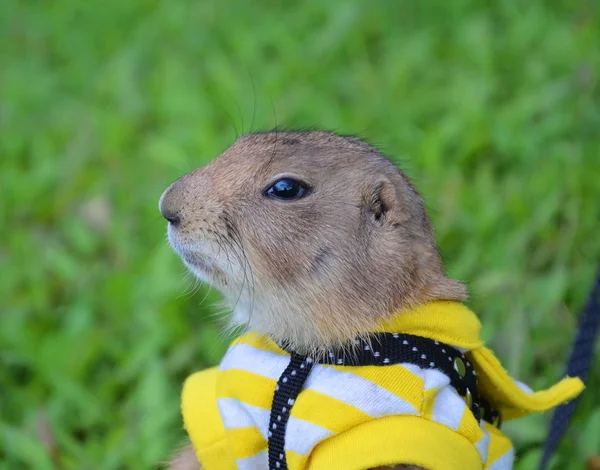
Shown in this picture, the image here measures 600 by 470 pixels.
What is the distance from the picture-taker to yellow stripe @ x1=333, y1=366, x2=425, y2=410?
1.94 metres

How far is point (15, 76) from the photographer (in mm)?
5500

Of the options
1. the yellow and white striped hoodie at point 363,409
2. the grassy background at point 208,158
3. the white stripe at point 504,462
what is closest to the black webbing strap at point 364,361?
the yellow and white striped hoodie at point 363,409

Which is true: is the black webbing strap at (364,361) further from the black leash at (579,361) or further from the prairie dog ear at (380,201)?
the black leash at (579,361)

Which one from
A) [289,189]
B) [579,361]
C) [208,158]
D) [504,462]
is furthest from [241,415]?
[208,158]

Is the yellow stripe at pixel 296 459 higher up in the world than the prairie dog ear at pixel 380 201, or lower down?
lower down

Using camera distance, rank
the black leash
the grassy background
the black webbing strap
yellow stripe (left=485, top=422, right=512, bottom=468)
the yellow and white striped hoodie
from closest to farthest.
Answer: the yellow and white striped hoodie → the black webbing strap → yellow stripe (left=485, top=422, right=512, bottom=468) → the black leash → the grassy background

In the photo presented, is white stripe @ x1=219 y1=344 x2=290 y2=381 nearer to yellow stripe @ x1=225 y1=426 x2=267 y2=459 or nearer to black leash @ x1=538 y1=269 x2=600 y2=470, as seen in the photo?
yellow stripe @ x1=225 y1=426 x2=267 y2=459

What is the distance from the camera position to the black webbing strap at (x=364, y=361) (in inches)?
78.7

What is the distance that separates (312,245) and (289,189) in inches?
7.2

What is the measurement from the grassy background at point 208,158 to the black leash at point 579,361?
410 millimetres

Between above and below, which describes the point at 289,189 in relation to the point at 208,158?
below

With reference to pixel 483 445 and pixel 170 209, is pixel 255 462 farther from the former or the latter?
pixel 170 209

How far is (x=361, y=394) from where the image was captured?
1945mm

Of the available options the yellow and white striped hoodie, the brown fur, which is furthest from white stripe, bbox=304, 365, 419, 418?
the brown fur
